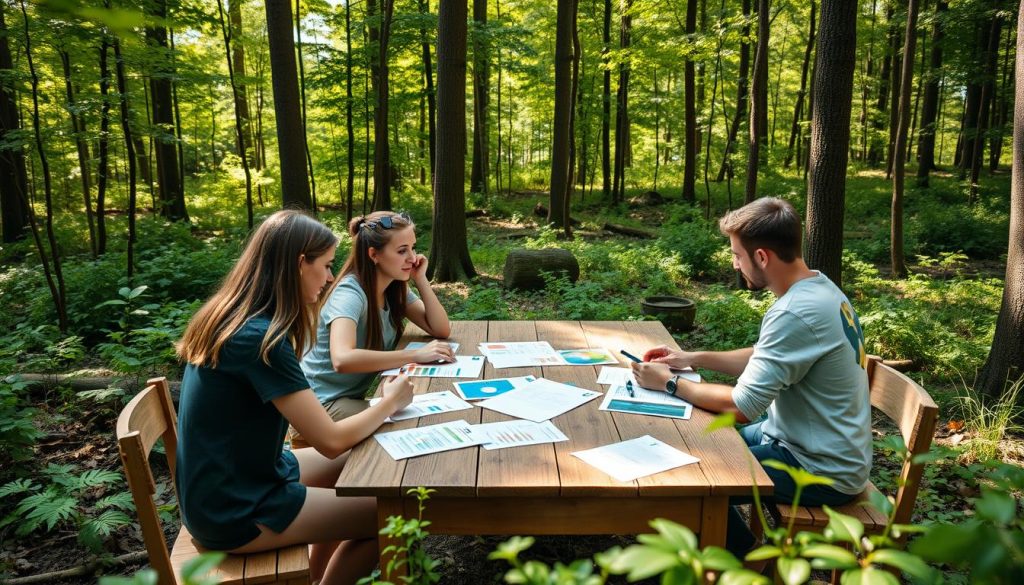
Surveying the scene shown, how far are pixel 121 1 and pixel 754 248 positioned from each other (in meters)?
5.82

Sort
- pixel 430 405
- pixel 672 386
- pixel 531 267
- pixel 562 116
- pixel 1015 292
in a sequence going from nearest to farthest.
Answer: pixel 430 405 → pixel 672 386 → pixel 1015 292 → pixel 531 267 → pixel 562 116

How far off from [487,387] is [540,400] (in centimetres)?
26

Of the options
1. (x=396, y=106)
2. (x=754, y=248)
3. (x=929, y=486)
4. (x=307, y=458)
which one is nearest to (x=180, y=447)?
(x=307, y=458)

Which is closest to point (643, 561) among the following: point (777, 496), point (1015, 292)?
point (777, 496)

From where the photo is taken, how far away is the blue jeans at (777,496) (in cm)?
228

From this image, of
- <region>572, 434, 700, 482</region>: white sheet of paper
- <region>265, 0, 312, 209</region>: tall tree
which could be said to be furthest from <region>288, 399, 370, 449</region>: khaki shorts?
<region>265, 0, 312, 209</region>: tall tree

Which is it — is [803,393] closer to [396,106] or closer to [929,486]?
[929,486]

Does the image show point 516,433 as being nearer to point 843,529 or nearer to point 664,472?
point 664,472

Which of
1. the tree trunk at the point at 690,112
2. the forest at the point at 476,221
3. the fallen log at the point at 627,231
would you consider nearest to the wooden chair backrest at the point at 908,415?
the forest at the point at 476,221

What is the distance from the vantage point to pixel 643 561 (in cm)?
63

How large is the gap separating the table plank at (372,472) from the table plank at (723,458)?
90cm

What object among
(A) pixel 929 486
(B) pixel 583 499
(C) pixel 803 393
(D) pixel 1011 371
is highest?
(C) pixel 803 393

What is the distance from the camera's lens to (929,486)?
3.42 m

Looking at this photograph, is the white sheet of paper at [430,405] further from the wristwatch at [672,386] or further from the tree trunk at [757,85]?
the tree trunk at [757,85]
